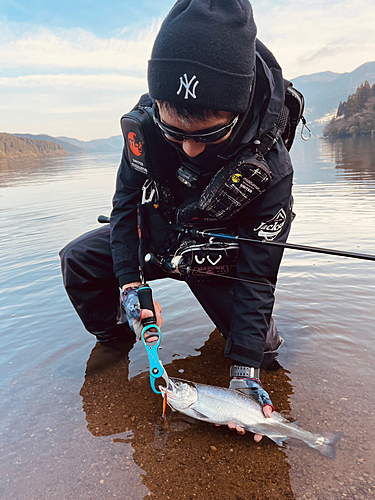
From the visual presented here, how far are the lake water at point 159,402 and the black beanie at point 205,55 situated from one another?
2.03 meters

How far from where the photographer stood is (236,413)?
233cm

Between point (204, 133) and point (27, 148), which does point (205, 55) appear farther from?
point (27, 148)

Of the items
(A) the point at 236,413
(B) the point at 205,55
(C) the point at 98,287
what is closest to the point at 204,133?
(B) the point at 205,55

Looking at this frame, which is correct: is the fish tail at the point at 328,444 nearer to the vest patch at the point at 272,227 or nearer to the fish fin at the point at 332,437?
the fish fin at the point at 332,437

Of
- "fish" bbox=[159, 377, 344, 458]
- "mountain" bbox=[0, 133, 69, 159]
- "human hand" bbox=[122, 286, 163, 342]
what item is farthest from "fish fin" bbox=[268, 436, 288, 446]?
"mountain" bbox=[0, 133, 69, 159]

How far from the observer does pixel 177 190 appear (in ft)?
10.4


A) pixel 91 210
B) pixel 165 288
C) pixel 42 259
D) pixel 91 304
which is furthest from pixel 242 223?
pixel 91 210

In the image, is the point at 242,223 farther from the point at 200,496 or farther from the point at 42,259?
the point at 42,259

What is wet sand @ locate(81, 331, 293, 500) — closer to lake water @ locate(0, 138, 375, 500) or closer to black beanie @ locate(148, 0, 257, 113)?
lake water @ locate(0, 138, 375, 500)

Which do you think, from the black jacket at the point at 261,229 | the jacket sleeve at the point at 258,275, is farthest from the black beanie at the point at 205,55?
the jacket sleeve at the point at 258,275

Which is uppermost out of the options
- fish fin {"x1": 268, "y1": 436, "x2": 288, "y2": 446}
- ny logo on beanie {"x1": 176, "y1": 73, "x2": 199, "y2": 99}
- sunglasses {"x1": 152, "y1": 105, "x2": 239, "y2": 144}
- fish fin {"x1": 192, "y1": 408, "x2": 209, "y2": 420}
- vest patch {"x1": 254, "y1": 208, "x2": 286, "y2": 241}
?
ny logo on beanie {"x1": 176, "y1": 73, "x2": 199, "y2": 99}

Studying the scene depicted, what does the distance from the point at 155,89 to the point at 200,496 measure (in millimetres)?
2207

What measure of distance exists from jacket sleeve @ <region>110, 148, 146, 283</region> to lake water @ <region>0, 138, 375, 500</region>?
2.94 ft

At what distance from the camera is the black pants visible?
3188 millimetres
